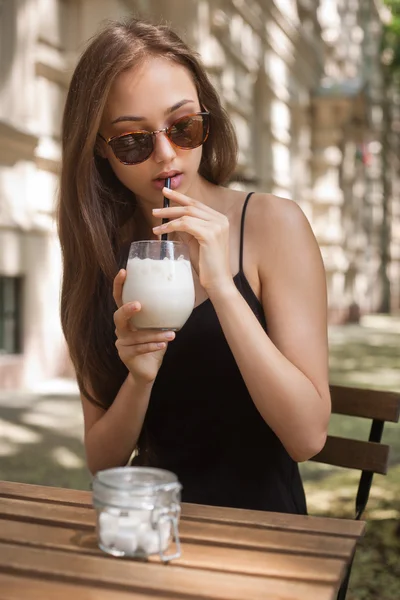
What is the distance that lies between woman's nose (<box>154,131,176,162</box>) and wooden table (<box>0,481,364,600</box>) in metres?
0.84

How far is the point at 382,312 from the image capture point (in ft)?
77.8

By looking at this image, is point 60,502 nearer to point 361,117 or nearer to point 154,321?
point 154,321

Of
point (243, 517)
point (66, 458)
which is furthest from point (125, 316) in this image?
point (66, 458)

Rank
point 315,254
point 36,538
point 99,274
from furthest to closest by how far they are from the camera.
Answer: point 99,274 < point 315,254 < point 36,538

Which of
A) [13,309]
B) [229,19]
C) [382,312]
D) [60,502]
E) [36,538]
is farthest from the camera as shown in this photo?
[382,312]

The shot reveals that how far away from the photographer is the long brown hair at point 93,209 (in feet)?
6.70

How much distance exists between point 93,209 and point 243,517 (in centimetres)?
103

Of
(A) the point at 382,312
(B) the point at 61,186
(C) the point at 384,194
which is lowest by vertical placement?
(A) the point at 382,312

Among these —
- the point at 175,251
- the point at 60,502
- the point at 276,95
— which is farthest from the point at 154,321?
the point at 276,95

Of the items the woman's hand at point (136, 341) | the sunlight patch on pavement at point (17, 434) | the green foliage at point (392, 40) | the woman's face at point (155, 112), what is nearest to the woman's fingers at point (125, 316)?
the woman's hand at point (136, 341)

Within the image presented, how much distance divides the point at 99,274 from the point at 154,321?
546mm

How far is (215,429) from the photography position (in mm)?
2066

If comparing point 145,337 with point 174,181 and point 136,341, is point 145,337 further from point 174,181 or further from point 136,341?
point 174,181

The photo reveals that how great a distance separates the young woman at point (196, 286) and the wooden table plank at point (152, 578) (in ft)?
2.42
